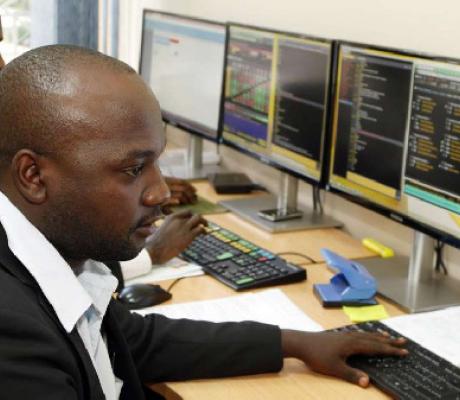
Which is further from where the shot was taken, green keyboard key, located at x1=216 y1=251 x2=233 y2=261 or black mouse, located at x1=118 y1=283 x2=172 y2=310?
green keyboard key, located at x1=216 y1=251 x2=233 y2=261

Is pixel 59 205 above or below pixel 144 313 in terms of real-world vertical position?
above

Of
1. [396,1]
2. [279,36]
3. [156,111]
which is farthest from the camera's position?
[279,36]

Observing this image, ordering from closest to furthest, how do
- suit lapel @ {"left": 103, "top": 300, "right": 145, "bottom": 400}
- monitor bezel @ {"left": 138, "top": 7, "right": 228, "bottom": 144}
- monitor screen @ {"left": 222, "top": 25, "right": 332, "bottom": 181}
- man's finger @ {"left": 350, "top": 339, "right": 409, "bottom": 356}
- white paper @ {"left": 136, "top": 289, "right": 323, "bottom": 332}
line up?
suit lapel @ {"left": 103, "top": 300, "right": 145, "bottom": 400} < man's finger @ {"left": 350, "top": 339, "right": 409, "bottom": 356} < white paper @ {"left": 136, "top": 289, "right": 323, "bottom": 332} < monitor screen @ {"left": 222, "top": 25, "right": 332, "bottom": 181} < monitor bezel @ {"left": 138, "top": 7, "right": 228, "bottom": 144}

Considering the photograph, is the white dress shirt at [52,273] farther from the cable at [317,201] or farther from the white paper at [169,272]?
the cable at [317,201]

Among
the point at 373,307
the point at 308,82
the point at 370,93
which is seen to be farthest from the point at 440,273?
the point at 308,82

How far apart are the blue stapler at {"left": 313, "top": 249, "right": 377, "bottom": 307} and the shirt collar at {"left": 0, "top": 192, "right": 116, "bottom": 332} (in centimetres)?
73

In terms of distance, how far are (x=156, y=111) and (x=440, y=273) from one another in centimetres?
102

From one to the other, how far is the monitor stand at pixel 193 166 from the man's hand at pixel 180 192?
29 cm

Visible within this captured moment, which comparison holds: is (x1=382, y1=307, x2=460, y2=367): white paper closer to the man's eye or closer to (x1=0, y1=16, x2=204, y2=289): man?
(x1=0, y1=16, x2=204, y2=289): man

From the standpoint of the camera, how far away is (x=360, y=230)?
6.98 ft

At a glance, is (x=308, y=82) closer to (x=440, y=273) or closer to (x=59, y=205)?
(x=440, y=273)

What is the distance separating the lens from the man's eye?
102cm

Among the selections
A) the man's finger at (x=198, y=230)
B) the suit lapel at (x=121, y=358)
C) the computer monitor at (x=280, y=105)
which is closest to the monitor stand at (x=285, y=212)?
the computer monitor at (x=280, y=105)

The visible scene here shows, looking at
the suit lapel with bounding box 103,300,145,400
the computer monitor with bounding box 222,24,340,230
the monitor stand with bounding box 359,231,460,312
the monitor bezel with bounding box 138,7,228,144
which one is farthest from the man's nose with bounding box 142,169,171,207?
the monitor bezel with bounding box 138,7,228,144
